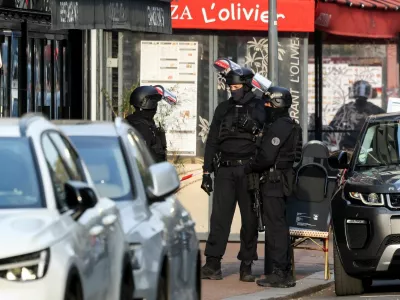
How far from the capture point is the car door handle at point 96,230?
7784mm

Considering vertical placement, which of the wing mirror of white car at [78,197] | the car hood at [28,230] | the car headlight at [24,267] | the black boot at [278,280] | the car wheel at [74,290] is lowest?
the black boot at [278,280]

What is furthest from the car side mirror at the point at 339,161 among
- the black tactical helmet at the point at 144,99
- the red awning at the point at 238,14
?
the red awning at the point at 238,14

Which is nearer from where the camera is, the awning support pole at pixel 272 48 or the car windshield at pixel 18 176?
the car windshield at pixel 18 176

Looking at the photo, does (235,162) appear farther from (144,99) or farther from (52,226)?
(52,226)

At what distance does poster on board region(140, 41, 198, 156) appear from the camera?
65.3ft

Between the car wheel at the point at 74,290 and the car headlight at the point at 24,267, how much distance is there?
203 mm

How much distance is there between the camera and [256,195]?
15055mm

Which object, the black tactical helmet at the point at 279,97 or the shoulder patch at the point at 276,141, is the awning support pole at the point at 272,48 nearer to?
the black tactical helmet at the point at 279,97

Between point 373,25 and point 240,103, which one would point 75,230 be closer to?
point 240,103

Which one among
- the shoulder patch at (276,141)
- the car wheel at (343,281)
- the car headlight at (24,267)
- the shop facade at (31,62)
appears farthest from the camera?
the shop facade at (31,62)

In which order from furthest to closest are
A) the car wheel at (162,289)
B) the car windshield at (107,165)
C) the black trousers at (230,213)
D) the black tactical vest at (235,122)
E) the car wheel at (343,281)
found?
the black trousers at (230,213), the black tactical vest at (235,122), the car wheel at (343,281), the car windshield at (107,165), the car wheel at (162,289)

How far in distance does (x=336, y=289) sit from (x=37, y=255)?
8.02 metres

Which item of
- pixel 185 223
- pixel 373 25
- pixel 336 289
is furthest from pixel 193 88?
pixel 185 223

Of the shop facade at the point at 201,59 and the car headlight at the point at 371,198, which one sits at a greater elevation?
the shop facade at the point at 201,59
